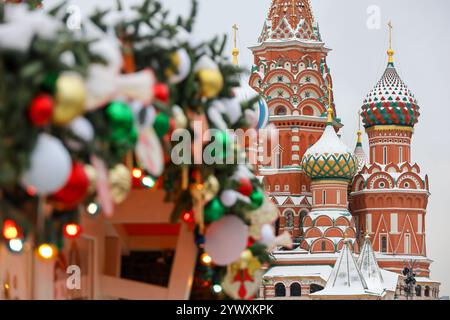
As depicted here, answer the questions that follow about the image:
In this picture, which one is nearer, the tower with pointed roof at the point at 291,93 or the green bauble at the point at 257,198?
the green bauble at the point at 257,198

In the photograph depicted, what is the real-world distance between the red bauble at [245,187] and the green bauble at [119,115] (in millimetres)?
2224

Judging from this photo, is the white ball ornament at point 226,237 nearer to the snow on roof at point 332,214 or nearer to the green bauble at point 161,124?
the green bauble at point 161,124

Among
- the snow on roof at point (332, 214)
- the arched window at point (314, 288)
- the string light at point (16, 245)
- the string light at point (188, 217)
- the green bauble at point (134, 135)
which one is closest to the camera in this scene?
the green bauble at point (134, 135)

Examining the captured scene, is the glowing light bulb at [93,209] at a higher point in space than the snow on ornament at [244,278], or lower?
higher

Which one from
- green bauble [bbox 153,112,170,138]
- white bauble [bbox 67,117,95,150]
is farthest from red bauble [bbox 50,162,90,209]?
green bauble [bbox 153,112,170,138]

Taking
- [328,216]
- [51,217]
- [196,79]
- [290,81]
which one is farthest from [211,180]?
[290,81]

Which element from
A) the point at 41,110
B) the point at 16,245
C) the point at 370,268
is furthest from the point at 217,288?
the point at 370,268

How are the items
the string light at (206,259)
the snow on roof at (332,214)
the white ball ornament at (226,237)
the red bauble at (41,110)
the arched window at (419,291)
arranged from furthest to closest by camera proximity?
the arched window at (419,291) < the snow on roof at (332,214) < the string light at (206,259) < the white ball ornament at (226,237) < the red bauble at (41,110)

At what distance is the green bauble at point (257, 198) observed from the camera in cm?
937

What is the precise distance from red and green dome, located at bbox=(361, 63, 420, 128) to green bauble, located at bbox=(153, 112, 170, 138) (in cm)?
4739

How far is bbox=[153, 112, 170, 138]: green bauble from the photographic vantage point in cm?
763

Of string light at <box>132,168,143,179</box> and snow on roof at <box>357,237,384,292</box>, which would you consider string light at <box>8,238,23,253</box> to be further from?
snow on roof at <box>357,237,384,292</box>

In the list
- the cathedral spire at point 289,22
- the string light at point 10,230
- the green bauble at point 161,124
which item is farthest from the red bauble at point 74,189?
the cathedral spire at point 289,22

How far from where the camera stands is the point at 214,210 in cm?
885
